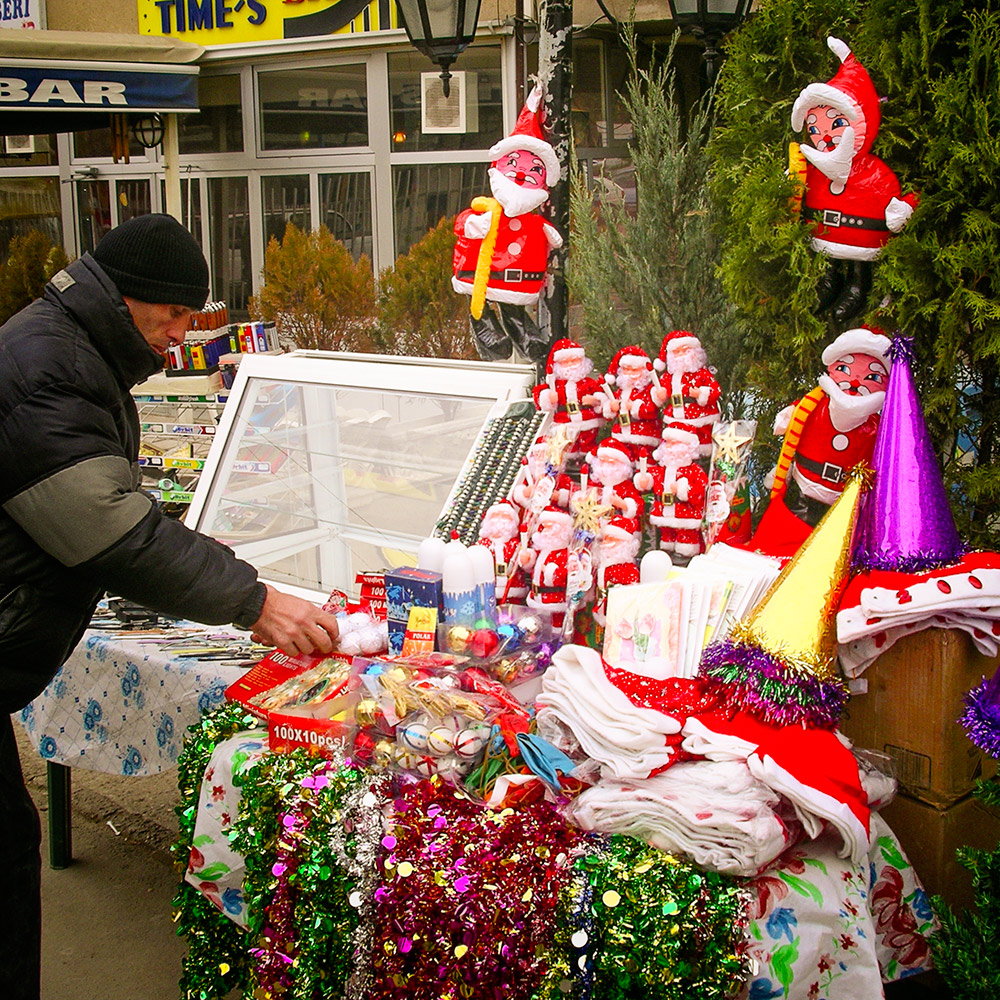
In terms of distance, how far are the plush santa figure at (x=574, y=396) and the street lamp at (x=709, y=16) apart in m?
1.22

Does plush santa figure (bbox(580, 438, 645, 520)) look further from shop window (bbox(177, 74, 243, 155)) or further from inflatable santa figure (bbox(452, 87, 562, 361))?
shop window (bbox(177, 74, 243, 155))

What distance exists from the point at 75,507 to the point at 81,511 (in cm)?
1

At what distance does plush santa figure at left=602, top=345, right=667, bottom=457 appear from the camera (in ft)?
8.69

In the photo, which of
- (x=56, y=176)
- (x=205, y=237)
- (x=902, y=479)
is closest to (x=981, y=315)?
(x=902, y=479)

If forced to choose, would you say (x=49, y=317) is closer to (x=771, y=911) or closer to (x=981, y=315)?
(x=771, y=911)

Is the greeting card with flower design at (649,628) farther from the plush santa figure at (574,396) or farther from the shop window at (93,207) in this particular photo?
the shop window at (93,207)

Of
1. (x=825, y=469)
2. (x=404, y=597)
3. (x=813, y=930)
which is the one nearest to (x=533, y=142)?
(x=825, y=469)

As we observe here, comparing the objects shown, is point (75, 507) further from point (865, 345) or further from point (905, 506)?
→ point (865, 345)

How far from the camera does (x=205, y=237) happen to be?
369 inches

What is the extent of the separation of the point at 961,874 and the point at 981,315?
1190 millimetres

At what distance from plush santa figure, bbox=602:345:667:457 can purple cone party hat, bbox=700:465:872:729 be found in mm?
641

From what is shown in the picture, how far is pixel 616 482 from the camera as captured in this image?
2.63 metres

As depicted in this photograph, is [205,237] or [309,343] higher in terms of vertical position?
[205,237]

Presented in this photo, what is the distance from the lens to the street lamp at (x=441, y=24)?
136 inches
